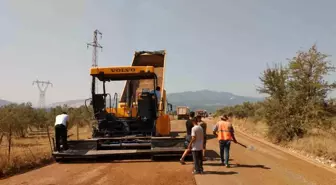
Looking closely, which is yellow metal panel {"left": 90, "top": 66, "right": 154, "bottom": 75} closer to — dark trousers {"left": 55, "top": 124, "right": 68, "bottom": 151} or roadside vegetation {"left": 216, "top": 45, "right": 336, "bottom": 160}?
dark trousers {"left": 55, "top": 124, "right": 68, "bottom": 151}

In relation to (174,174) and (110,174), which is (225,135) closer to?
(174,174)

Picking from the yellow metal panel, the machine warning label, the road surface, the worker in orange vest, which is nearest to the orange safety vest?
the worker in orange vest

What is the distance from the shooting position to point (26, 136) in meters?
35.3

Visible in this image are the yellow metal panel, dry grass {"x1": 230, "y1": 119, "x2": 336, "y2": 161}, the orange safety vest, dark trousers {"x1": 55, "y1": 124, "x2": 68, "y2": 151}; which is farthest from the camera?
dry grass {"x1": 230, "y1": 119, "x2": 336, "y2": 161}

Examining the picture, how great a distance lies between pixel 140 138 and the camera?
12.1 metres

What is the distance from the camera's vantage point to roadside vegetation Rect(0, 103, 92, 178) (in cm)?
1088

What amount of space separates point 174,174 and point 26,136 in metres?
30.0

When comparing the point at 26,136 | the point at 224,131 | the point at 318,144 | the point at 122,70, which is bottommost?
the point at 26,136

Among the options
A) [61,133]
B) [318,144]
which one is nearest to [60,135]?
[61,133]

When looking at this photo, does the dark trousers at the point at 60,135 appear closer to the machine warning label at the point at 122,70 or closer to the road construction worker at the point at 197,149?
the machine warning label at the point at 122,70

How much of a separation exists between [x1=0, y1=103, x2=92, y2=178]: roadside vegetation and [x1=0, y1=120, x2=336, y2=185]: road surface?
911 millimetres

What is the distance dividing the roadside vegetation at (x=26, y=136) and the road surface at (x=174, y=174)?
0.91 m

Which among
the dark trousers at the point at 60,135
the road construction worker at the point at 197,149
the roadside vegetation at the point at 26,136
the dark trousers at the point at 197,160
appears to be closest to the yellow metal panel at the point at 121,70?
the roadside vegetation at the point at 26,136

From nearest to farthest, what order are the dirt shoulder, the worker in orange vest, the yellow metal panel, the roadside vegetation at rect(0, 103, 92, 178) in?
1. the dirt shoulder
2. the worker in orange vest
3. the roadside vegetation at rect(0, 103, 92, 178)
4. the yellow metal panel
